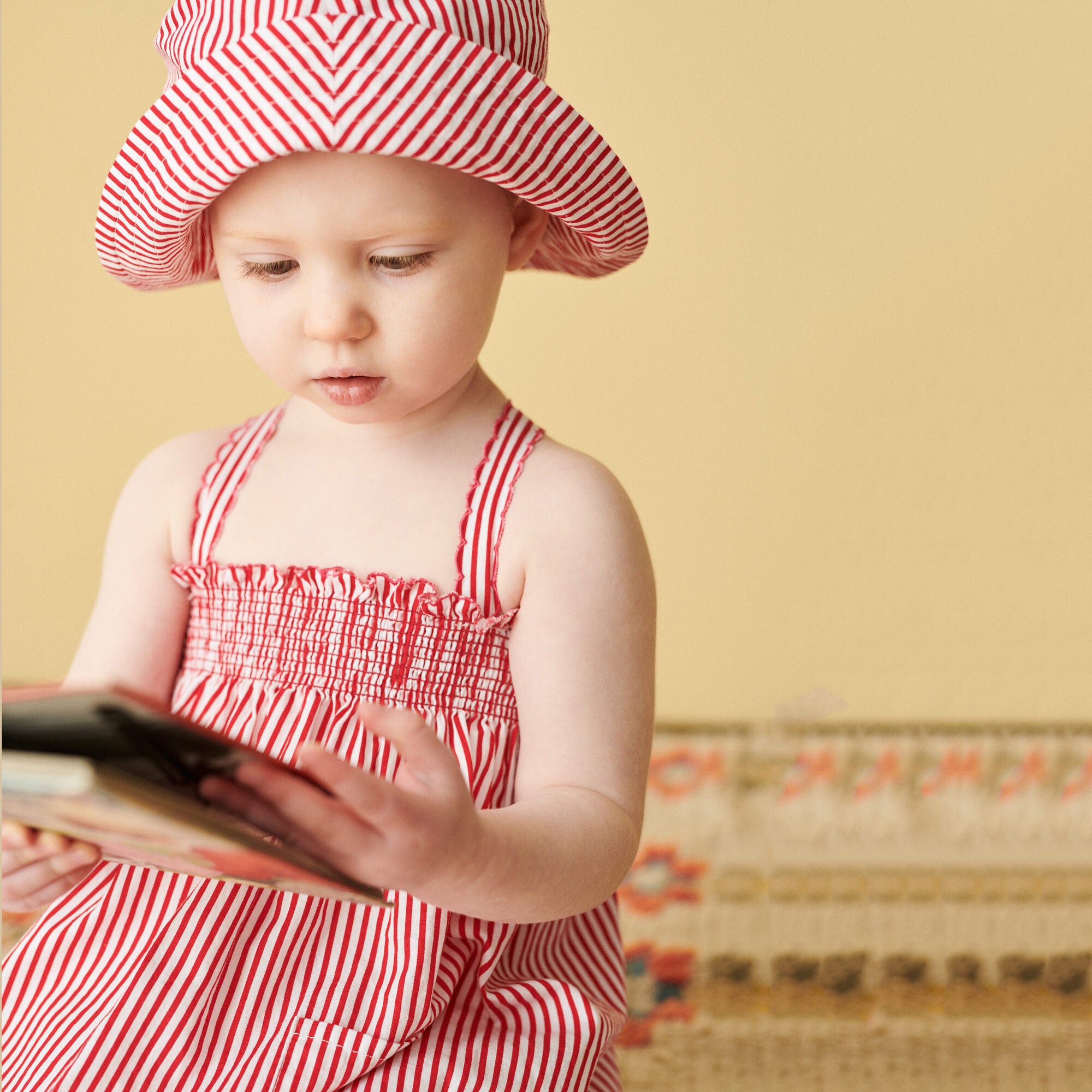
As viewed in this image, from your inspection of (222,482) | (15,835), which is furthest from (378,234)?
(15,835)

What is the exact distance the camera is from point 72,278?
1.72 metres

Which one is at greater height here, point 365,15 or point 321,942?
point 365,15

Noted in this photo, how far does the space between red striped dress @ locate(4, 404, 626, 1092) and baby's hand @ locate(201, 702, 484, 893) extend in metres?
0.16

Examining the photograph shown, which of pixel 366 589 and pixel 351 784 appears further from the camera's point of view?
pixel 366 589

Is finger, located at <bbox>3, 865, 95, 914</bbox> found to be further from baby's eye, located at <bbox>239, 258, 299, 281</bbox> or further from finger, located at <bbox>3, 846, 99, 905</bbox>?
baby's eye, located at <bbox>239, 258, 299, 281</bbox>

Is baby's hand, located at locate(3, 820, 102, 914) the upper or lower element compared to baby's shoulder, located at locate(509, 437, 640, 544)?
lower

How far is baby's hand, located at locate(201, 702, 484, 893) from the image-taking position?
459 millimetres

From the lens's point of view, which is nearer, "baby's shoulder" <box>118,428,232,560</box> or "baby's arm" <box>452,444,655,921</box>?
"baby's arm" <box>452,444,655,921</box>

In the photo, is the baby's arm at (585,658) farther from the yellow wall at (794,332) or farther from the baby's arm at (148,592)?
the yellow wall at (794,332)

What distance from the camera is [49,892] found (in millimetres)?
695

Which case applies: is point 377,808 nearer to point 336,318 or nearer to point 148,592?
point 336,318

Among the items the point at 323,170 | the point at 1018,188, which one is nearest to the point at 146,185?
the point at 323,170

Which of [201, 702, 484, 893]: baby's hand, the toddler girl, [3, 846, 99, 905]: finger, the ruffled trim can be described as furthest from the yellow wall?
[201, 702, 484, 893]: baby's hand

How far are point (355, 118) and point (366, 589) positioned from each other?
25 cm
